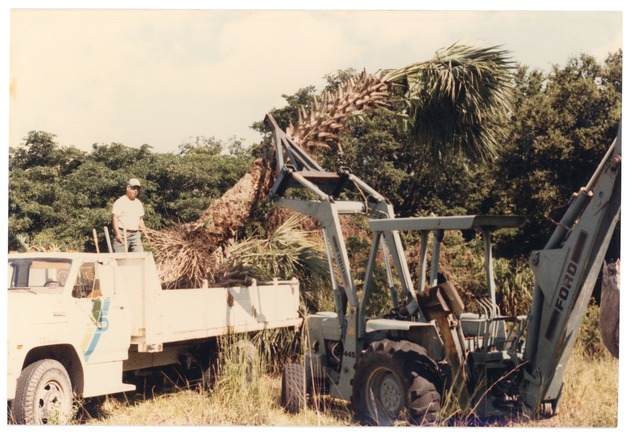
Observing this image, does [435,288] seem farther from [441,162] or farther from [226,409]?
[441,162]

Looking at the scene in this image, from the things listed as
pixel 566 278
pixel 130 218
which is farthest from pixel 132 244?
pixel 566 278

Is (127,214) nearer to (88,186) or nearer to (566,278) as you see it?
(88,186)

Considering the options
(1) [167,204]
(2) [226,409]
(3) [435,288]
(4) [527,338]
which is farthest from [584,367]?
(1) [167,204]

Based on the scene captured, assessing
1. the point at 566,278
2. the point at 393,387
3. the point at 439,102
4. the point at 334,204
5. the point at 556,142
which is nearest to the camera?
the point at 566,278

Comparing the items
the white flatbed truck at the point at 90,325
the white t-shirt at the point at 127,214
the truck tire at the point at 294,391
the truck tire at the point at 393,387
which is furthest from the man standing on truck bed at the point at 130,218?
the truck tire at the point at 393,387

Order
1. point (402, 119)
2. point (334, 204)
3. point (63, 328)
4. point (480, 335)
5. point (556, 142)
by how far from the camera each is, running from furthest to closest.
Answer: point (556, 142) → point (402, 119) → point (334, 204) → point (480, 335) → point (63, 328)

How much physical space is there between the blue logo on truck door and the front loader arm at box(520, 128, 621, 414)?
15.8 feet

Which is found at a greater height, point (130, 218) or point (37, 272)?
point (130, 218)

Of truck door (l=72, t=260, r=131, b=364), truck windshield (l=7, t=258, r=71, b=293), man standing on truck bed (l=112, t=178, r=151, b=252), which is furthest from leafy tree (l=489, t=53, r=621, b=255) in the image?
truck windshield (l=7, t=258, r=71, b=293)

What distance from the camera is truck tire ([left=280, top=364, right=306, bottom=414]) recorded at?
10125 mm

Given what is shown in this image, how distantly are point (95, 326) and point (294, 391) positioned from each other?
2.55 meters

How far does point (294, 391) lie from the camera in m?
10.1

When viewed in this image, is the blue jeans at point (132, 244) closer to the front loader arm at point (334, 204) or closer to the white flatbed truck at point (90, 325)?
the white flatbed truck at point (90, 325)

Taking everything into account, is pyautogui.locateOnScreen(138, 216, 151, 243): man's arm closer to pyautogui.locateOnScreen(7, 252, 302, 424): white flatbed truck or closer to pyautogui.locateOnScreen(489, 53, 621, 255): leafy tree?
pyautogui.locateOnScreen(7, 252, 302, 424): white flatbed truck
